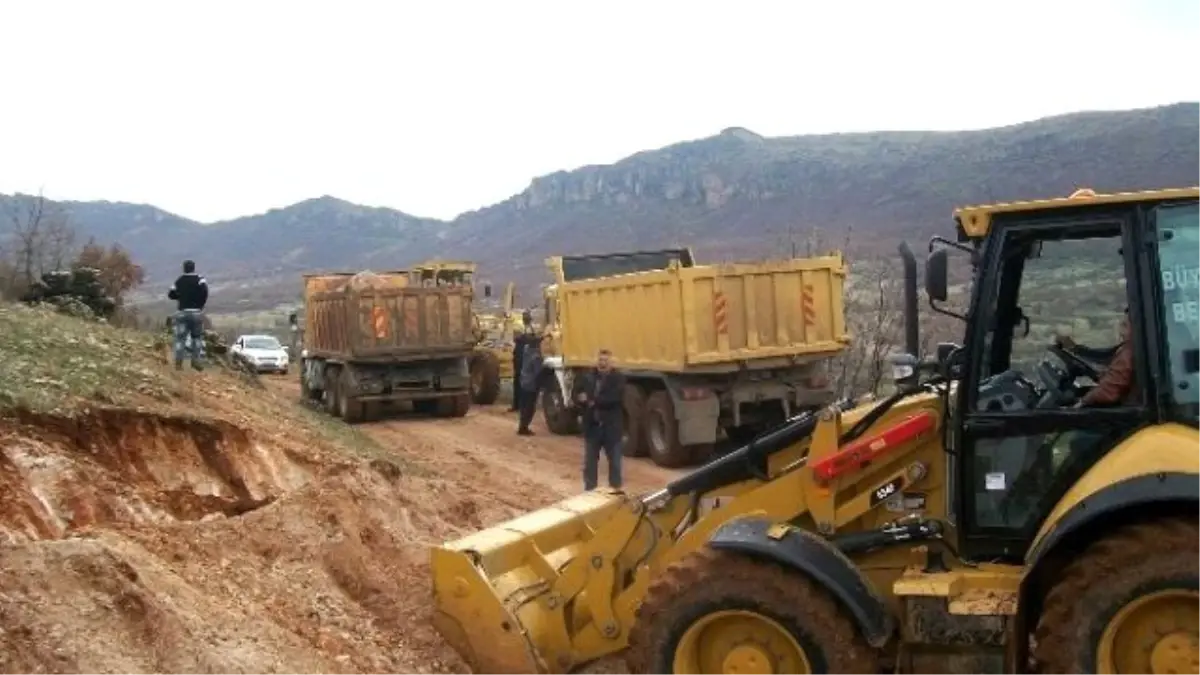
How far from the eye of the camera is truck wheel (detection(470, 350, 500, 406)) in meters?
25.6

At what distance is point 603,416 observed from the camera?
13.6m

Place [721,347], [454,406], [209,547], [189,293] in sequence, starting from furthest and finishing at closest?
[454,406]
[189,293]
[721,347]
[209,547]

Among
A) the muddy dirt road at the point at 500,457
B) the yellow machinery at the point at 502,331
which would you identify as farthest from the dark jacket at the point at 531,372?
the yellow machinery at the point at 502,331

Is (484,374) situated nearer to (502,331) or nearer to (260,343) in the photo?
(502,331)

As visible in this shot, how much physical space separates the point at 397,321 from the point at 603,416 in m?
8.74

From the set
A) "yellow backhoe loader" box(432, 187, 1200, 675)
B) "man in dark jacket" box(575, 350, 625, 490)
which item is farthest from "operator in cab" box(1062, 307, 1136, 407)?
"man in dark jacket" box(575, 350, 625, 490)

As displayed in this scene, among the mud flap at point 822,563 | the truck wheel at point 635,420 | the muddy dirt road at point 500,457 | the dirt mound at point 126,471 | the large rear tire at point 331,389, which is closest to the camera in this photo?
the mud flap at point 822,563

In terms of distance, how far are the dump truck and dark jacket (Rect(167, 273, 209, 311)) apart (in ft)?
17.9

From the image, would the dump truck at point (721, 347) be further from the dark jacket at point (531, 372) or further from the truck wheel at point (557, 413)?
the truck wheel at point (557, 413)

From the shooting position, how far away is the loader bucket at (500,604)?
6.70 m

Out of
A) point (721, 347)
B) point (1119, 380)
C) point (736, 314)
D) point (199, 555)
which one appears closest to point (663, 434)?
point (721, 347)

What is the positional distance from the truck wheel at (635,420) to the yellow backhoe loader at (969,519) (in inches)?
404

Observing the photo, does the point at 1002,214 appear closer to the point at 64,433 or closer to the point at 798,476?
the point at 798,476

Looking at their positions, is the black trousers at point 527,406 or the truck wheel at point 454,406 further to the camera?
the truck wheel at point 454,406
